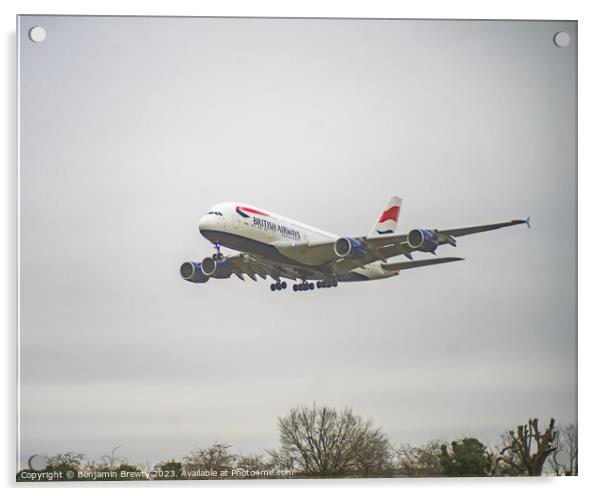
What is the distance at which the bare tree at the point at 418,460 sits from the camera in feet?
26.5

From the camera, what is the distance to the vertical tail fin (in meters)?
8.25

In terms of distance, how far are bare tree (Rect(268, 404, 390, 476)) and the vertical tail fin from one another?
144 cm

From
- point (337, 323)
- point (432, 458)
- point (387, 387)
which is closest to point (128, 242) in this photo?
point (337, 323)

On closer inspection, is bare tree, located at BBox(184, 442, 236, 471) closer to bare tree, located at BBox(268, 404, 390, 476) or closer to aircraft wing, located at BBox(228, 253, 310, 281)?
bare tree, located at BBox(268, 404, 390, 476)

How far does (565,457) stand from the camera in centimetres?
805

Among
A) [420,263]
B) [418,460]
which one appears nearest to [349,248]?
[420,263]

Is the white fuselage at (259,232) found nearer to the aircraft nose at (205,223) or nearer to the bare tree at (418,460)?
the aircraft nose at (205,223)

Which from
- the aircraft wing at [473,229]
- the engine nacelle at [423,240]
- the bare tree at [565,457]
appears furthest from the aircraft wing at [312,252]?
the bare tree at [565,457]

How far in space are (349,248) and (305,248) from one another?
1.23 ft

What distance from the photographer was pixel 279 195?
8.34 meters

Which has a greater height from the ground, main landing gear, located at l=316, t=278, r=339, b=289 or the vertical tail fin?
the vertical tail fin

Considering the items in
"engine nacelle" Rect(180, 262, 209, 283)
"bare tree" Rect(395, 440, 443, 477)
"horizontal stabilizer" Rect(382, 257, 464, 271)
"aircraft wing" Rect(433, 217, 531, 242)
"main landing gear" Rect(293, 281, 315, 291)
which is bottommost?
"bare tree" Rect(395, 440, 443, 477)

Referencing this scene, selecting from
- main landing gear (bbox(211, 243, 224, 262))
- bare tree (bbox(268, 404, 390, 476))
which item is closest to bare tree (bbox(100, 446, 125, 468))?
bare tree (bbox(268, 404, 390, 476))

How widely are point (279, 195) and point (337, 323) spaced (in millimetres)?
1140
